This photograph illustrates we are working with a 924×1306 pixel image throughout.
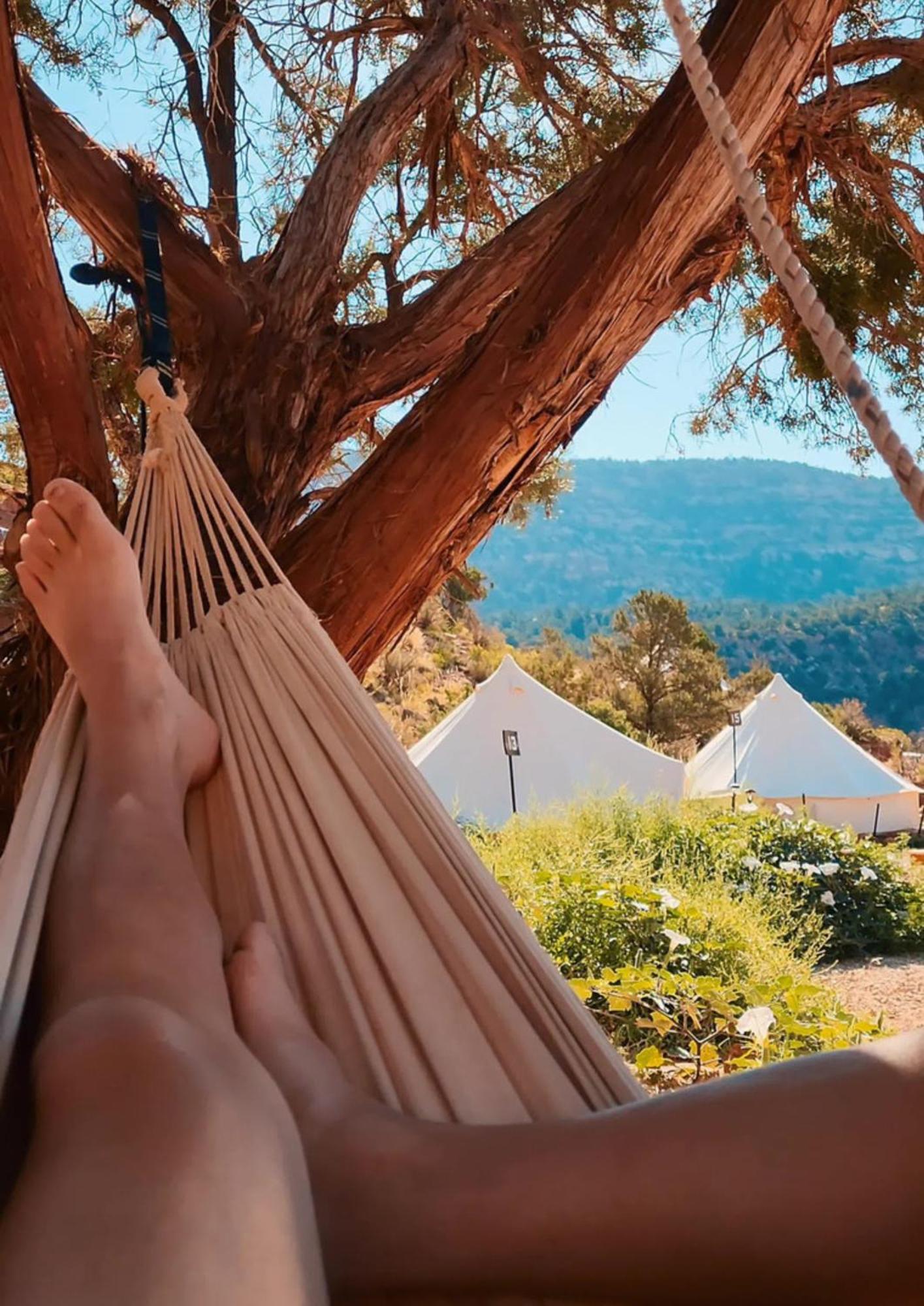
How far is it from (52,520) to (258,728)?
0.31 metres

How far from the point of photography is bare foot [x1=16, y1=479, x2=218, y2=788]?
0.92m

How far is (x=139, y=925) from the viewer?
64cm

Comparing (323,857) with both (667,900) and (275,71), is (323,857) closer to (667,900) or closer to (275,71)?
(275,71)

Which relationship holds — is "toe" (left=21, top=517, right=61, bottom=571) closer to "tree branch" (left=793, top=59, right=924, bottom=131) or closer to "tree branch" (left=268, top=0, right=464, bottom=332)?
"tree branch" (left=268, top=0, right=464, bottom=332)

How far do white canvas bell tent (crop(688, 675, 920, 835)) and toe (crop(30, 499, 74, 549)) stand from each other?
282 inches

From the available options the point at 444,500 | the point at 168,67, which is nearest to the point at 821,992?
the point at 444,500

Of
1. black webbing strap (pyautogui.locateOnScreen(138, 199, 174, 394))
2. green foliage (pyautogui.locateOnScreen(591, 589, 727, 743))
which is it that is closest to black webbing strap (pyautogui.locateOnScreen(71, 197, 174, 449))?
black webbing strap (pyautogui.locateOnScreen(138, 199, 174, 394))

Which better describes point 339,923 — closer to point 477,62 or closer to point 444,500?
point 444,500

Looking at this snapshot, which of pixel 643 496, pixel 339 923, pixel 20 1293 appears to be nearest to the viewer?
pixel 20 1293

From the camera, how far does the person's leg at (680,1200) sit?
0.43m

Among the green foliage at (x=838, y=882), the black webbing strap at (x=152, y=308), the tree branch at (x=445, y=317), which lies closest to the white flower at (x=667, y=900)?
the green foliage at (x=838, y=882)

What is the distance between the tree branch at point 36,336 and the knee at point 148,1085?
0.77m

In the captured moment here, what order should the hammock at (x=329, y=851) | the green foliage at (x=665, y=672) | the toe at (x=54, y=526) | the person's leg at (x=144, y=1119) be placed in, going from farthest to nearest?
the green foliage at (x=665, y=672)
the toe at (x=54, y=526)
the hammock at (x=329, y=851)
the person's leg at (x=144, y=1119)

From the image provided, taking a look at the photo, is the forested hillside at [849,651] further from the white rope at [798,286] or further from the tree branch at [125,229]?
the white rope at [798,286]
